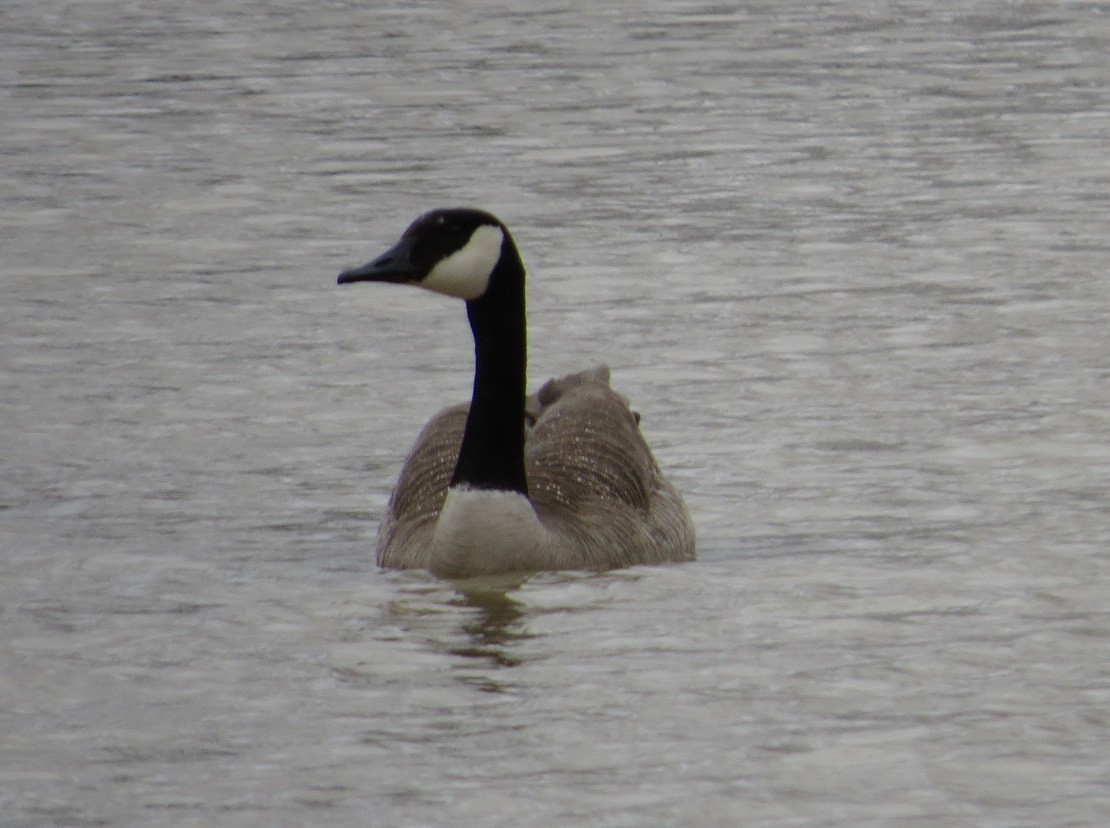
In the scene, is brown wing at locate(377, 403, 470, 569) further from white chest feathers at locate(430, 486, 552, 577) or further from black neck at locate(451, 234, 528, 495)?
black neck at locate(451, 234, 528, 495)

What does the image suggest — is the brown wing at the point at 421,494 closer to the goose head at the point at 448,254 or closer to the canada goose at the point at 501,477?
the canada goose at the point at 501,477

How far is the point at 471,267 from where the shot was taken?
10211 millimetres

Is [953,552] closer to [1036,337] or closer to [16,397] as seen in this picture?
[1036,337]

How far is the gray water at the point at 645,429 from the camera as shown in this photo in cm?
776

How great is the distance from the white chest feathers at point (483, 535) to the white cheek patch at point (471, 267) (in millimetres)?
826

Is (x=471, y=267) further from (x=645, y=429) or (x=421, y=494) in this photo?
(x=645, y=429)

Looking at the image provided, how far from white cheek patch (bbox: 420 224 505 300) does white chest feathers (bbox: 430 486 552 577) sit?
83cm

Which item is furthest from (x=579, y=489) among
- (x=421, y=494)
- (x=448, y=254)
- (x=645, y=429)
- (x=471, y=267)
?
(x=645, y=429)

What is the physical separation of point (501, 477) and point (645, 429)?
273cm

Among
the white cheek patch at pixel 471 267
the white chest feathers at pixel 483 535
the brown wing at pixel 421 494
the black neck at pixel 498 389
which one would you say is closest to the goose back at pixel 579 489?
the brown wing at pixel 421 494

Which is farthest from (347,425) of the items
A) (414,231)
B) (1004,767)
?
(1004,767)

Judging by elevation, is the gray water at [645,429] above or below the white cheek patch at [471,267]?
below

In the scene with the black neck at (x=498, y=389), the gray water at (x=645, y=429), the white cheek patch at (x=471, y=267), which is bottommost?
the gray water at (x=645, y=429)

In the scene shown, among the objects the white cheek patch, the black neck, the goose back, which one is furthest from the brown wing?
the white cheek patch
